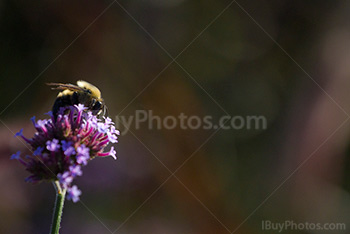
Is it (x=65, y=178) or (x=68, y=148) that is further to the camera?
(x=68, y=148)

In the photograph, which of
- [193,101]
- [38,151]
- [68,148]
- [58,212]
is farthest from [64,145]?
[193,101]

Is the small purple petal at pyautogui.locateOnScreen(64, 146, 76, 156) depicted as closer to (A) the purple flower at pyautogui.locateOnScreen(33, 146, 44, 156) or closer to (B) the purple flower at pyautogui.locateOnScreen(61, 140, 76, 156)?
(B) the purple flower at pyautogui.locateOnScreen(61, 140, 76, 156)

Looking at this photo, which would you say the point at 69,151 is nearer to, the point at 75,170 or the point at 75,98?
the point at 75,170

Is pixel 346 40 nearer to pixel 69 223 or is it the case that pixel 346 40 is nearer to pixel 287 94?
pixel 287 94

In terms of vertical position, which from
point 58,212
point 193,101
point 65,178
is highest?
point 193,101

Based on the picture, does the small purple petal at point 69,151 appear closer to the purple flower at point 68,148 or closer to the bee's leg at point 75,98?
the purple flower at point 68,148

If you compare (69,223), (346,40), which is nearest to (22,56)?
(69,223)

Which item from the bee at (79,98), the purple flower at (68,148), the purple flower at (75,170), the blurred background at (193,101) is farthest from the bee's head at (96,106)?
the blurred background at (193,101)
